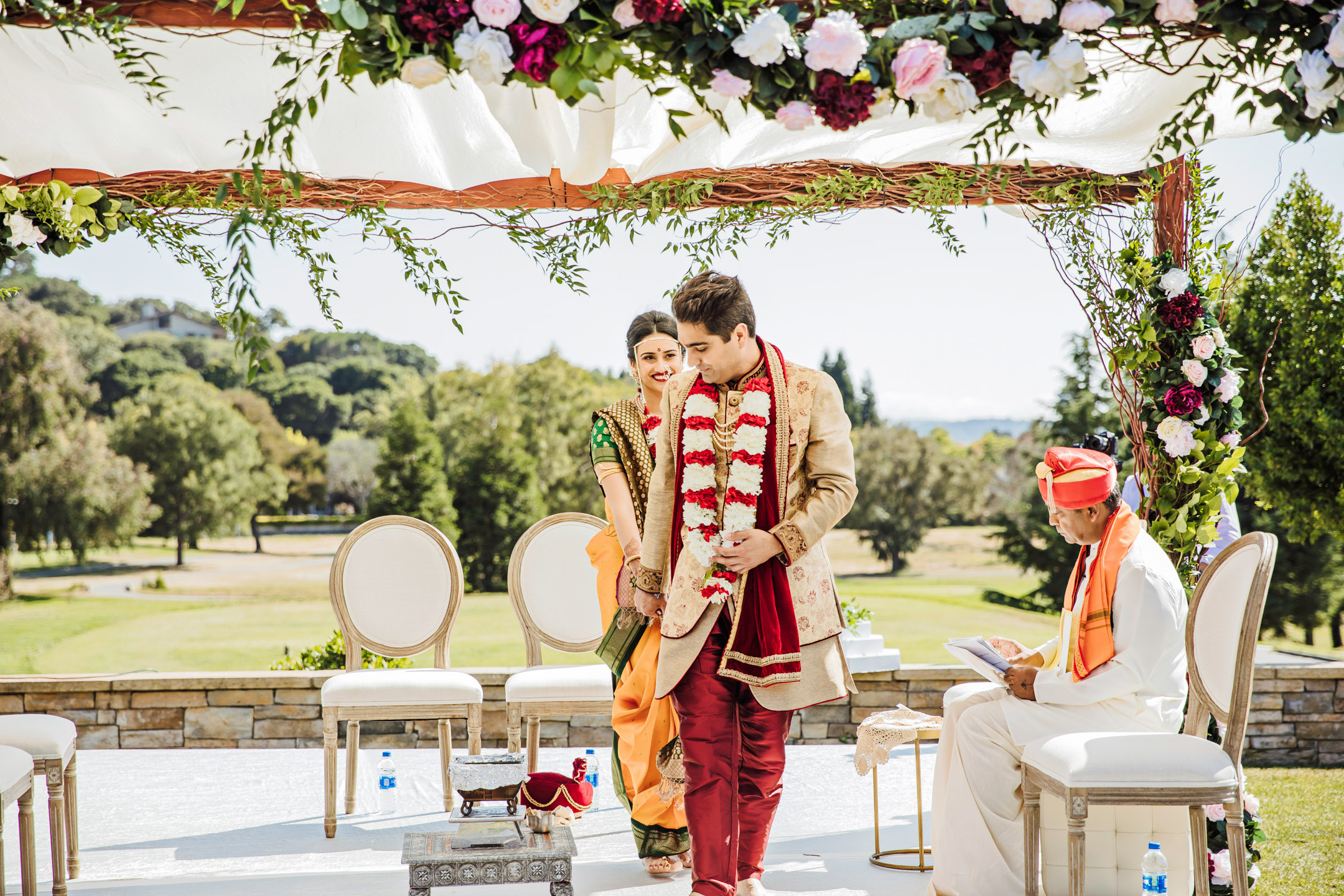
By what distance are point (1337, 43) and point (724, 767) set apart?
2.36m

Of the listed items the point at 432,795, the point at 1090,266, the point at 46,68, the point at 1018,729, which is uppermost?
the point at 46,68

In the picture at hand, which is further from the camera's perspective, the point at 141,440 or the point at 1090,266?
the point at 141,440

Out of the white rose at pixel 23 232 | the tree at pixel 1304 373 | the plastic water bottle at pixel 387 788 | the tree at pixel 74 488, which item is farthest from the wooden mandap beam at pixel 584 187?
the tree at pixel 74 488

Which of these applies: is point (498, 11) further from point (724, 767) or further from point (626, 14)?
point (724, 767)

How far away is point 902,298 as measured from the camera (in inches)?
1073

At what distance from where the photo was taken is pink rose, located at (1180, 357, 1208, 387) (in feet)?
12.6

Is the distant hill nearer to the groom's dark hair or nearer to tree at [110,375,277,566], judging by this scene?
tree at [110,375,277,566]

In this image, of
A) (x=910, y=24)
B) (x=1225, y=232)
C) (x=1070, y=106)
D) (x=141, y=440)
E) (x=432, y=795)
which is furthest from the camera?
(x=141, y=440)

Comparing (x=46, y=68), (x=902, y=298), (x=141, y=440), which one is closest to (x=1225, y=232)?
(x=46, y=68)

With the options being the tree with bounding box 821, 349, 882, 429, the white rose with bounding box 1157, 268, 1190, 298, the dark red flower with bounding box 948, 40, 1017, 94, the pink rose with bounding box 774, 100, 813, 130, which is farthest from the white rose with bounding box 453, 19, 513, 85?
the tree with bounding box 821, 349, 882, 429

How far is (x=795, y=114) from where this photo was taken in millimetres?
2525

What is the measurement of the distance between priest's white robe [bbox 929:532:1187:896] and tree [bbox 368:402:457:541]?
56.3ft

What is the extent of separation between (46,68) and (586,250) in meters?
2.05

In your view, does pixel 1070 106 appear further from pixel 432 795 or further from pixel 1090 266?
pixel 432 795
